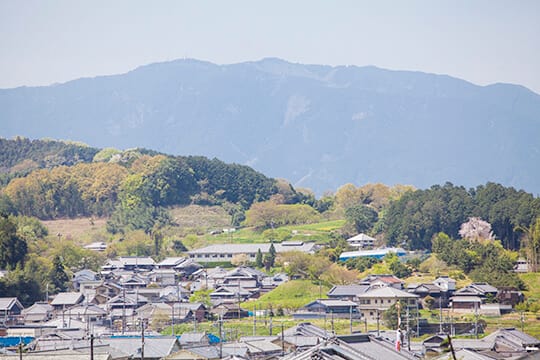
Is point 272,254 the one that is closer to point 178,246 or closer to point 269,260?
point 269,260

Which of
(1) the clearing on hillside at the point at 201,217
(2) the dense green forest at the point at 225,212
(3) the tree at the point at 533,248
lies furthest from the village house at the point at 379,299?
(1) the clearing on hillside at the point at 201,217

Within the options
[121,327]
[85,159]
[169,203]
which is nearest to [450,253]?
[121,327]

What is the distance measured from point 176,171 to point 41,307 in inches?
1316

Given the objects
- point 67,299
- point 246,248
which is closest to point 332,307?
point 67,299

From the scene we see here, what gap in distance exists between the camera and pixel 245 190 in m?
83.3

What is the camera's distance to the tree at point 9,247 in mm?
55719

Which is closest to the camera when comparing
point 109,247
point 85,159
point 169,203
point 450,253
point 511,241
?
point 450,253

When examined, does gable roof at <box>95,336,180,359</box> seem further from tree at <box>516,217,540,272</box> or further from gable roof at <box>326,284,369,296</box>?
tree at <box>516,217,540,272</box>

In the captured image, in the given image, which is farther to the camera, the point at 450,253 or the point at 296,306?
the point at 450,253

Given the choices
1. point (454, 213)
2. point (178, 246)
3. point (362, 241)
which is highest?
point (454, 213)

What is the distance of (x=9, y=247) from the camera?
184ft

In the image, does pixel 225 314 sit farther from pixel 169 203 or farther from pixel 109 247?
pixel 169 203

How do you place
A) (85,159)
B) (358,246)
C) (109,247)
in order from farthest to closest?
(85,159) < (109,247) < (358,246)

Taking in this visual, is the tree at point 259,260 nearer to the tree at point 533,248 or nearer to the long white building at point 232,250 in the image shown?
the long white building at point 232,250
